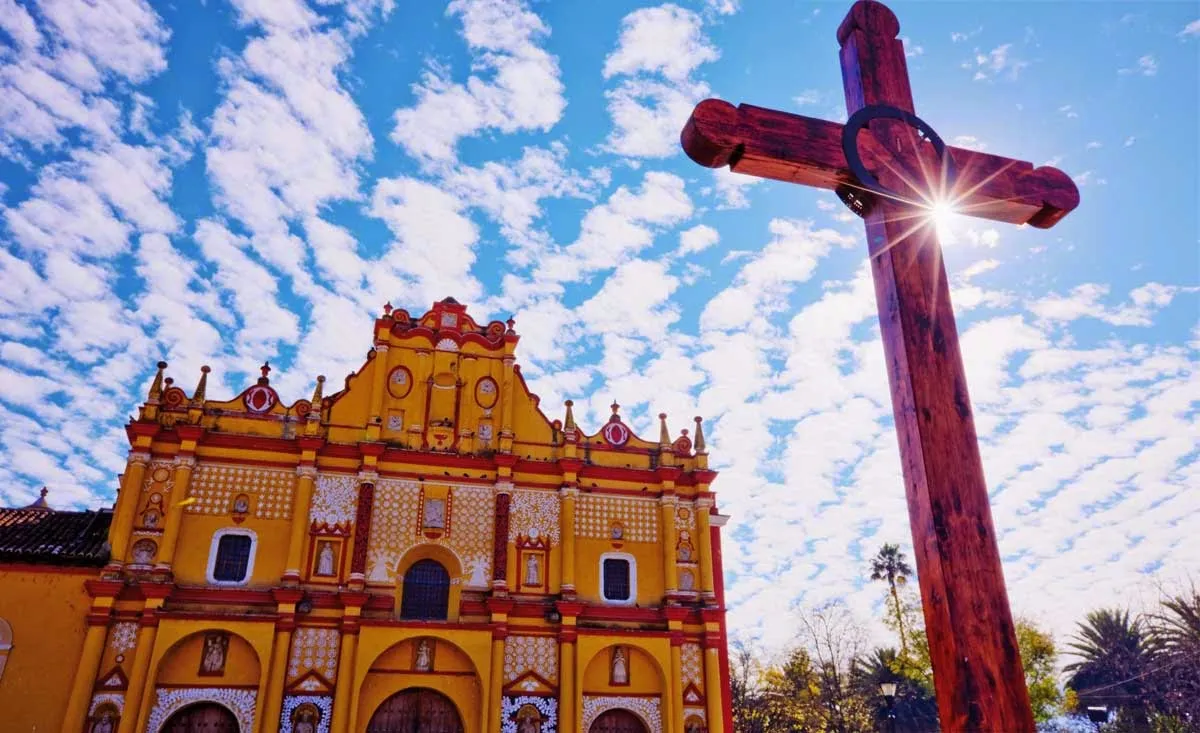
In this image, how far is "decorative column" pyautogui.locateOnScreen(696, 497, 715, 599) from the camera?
20.3 metres

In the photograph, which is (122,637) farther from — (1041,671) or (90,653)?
(1041,671)

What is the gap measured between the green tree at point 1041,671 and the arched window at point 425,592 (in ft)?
60.7

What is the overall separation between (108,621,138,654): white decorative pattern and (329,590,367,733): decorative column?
4.02 meters

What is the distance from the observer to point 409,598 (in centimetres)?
1897

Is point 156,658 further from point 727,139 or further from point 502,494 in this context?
point 727,139

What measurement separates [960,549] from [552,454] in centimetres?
1848

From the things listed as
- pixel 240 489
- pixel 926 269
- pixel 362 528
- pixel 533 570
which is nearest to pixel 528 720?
pixel 533 570

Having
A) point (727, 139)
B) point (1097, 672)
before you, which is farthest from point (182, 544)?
point (1097, 672)

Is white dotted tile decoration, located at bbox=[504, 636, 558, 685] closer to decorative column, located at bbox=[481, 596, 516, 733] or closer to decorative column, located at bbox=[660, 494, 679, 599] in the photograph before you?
decorative column, located at bbox=[481, 596, 516, 733]

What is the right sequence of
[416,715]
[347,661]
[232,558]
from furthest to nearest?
[232,558] < [416,715] < [347,661]

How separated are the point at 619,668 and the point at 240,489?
951cm

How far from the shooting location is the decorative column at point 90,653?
15.8 m

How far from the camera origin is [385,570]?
1881 cm

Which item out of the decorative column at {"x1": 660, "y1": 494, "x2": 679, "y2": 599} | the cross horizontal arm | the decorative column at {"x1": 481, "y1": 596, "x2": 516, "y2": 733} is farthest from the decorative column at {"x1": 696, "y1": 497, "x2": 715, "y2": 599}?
the cross horizontal arm
